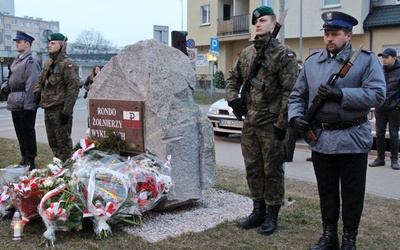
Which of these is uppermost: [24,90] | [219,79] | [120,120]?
[24,90]

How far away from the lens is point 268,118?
13.9ft

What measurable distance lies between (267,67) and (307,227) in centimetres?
155

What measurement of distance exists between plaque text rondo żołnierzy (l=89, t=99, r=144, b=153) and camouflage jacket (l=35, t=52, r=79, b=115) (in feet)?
3.42

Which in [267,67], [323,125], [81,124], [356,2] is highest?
[356,2]

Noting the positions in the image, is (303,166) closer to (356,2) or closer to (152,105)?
(152,105)

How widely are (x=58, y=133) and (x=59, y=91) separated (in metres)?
0.55

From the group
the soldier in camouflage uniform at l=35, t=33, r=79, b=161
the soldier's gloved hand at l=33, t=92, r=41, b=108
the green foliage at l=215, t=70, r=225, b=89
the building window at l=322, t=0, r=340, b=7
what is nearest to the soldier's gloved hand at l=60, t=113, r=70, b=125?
the soldier in camouflage uniform at l=35, t=33, r=79, b=161

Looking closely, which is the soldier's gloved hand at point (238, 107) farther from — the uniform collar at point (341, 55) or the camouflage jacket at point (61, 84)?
the camouflage jacket at point (61, 84)

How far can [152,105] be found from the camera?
4668 millimetres

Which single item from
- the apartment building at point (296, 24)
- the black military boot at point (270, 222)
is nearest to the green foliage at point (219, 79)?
the apartment building at point (296, 24)

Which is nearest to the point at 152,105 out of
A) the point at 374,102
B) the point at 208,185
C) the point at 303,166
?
the point at 208,185

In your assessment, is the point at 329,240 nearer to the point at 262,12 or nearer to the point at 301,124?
the point at 301,124

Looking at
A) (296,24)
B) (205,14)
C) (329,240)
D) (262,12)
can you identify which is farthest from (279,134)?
(205,14)

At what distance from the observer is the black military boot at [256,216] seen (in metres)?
4.41
